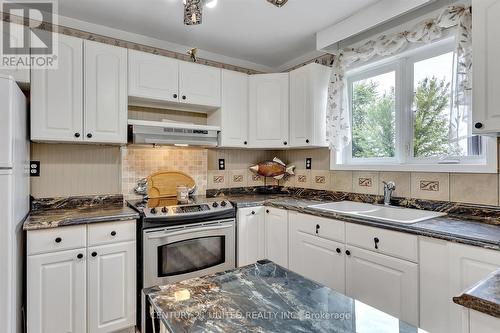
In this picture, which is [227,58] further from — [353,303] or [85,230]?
[353,303]

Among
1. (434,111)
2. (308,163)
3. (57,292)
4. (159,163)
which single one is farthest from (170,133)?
(434,111)

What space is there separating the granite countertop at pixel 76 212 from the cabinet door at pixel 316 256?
49.5 inches

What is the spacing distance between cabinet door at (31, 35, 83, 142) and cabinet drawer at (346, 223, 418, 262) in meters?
2.07

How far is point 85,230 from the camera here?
5.92ft

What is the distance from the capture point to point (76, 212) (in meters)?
2.00

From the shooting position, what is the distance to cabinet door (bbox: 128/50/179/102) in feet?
7.43

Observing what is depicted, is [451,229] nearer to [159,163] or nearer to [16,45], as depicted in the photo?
[159,163]

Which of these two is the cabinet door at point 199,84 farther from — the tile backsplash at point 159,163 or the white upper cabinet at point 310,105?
the white upper cabinet at point 310,105

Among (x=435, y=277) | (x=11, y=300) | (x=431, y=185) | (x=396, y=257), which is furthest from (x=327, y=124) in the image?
(x=11, y=300)

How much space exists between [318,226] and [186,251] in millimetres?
1054

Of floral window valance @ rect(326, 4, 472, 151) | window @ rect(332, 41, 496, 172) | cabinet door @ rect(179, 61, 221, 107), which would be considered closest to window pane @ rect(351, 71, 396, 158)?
window @ rect(332, 41, 496, 172)

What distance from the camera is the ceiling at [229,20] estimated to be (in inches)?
81.3

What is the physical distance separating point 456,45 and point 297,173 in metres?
1.81

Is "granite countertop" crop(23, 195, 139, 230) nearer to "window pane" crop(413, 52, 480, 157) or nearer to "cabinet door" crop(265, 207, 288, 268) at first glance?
"cabinet door" crop(265, 207, 288, 268)
